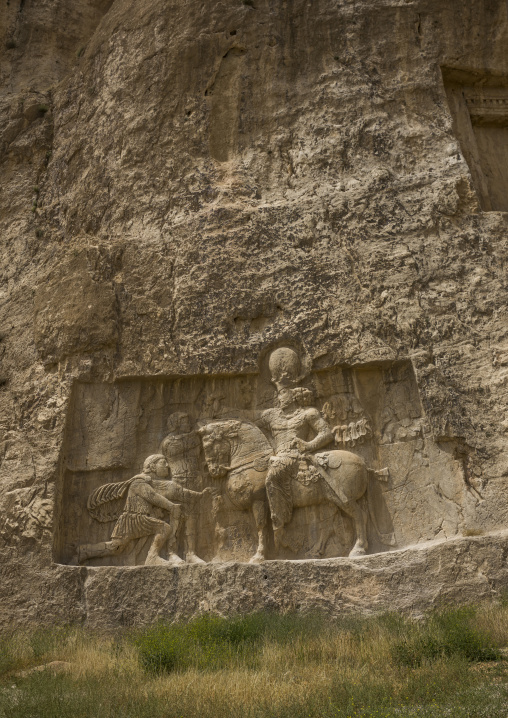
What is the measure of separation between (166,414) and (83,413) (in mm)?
Answer: 987

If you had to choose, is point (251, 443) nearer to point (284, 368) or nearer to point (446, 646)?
point (284, 368)

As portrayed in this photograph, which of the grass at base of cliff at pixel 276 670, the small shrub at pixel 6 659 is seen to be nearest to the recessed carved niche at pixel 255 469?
the grass at base of cliff at pixel 276 670

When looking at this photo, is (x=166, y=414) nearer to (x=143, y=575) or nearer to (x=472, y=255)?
(x=143, y=575)

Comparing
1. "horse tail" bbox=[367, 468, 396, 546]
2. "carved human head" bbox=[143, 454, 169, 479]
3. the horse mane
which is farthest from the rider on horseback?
"carved human head" bbox=[143, 454, 169, 479]

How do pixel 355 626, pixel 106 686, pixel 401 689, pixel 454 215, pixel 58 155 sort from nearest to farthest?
pixel 401 689 < pixel 106 686 < pixel 355 626 < pixel 454 215 < pixel 58 155

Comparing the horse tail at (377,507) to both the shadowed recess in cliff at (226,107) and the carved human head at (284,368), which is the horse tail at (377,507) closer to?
the carved human head at (284,368)

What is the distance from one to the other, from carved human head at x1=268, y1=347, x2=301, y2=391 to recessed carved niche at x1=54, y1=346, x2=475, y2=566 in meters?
0.01

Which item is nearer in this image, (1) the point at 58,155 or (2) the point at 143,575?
(2) the point at 143,575

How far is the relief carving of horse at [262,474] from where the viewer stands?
864cm

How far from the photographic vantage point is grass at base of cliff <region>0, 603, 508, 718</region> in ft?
17.3

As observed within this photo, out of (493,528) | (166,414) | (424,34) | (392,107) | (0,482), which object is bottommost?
(493,528)

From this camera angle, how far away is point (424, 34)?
35.2 feet

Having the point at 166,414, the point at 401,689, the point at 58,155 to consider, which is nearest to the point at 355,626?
the point at 401,689

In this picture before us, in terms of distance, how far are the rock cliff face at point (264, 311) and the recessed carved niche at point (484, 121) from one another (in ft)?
0.12
